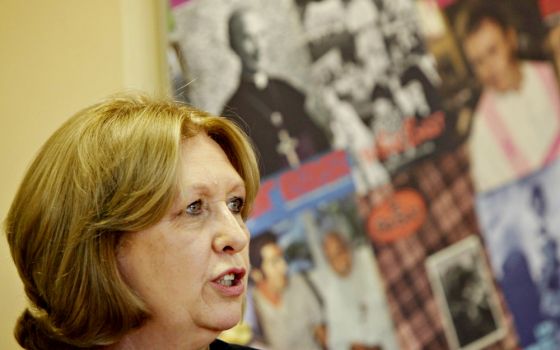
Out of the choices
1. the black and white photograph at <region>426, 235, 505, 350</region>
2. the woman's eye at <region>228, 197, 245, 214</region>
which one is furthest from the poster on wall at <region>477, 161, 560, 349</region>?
the woman's eye at <region>228, 197, 245, 214</region>

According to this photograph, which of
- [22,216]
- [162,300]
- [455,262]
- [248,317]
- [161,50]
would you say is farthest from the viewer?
[161,50]

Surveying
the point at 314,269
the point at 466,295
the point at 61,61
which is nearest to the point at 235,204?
the point at 314,269

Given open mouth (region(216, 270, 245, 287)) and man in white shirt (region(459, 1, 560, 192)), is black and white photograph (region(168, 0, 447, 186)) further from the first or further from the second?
open mouth (region(216, 270, 245, 287))

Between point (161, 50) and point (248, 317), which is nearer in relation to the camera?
point (248, 317)

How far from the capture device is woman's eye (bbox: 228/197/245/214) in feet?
5.00

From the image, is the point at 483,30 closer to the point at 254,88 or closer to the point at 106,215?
the point at 254,88

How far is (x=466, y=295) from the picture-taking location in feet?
6.40

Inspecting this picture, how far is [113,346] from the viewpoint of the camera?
4.95 feet

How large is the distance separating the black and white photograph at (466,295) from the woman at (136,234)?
0.66 m

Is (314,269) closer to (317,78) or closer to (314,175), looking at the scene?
(314,175)

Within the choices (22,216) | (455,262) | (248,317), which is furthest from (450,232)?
(22,216)

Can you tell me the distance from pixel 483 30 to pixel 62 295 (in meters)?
1.16

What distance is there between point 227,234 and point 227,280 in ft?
0.26

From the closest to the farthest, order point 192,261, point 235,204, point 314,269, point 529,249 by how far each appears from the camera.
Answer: point 192,261, point 235,204, point 529,249, point 314,269
